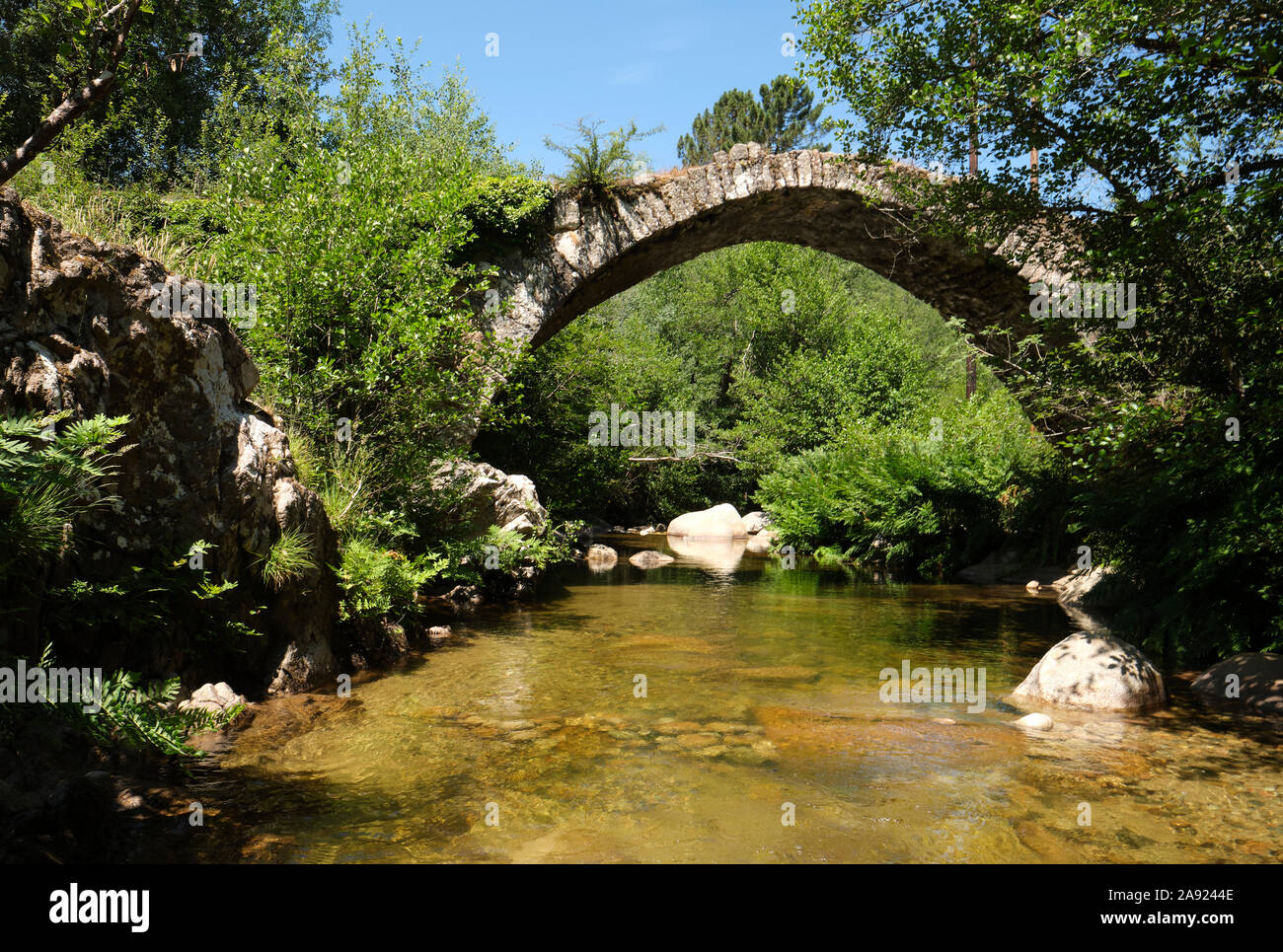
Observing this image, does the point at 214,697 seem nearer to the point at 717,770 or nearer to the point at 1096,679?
the point at 717,770

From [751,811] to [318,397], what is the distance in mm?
6053

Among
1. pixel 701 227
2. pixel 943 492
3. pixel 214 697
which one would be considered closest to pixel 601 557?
pixel 943 492

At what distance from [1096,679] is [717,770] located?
124 inches

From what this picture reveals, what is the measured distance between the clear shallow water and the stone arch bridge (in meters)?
6.17

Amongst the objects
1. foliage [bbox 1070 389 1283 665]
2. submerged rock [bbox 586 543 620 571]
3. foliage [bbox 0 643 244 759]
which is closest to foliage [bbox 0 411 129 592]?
foliage [bbox 0 643 244 759]

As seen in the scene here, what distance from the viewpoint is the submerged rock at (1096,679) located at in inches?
226

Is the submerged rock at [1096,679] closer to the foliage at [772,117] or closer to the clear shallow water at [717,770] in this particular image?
the clear shallow water at [717,770]

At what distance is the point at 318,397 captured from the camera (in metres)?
8.08

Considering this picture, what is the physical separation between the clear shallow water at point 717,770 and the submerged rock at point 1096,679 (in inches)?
8.2

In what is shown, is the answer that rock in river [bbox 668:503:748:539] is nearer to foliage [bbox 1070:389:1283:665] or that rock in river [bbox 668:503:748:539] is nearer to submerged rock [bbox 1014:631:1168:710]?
foliage [bbox 1070:389:1283:665]

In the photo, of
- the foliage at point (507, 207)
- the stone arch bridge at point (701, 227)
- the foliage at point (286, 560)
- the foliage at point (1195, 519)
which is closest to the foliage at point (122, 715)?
the foliage at point (286, 560)
